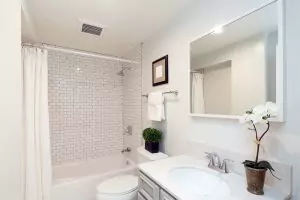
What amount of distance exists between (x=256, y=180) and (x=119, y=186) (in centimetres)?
142

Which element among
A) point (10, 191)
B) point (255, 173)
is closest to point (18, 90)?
point (10, 191)

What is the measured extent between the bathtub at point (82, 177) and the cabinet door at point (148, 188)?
3.58 feet

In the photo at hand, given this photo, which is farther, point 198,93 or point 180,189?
point 198,93

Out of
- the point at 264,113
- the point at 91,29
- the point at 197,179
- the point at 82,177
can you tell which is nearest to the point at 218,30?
the point at 264,113

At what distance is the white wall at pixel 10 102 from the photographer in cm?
109

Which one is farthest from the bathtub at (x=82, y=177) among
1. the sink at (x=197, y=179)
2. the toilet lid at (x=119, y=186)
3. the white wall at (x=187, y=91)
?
the sink at (x=197, y=179)

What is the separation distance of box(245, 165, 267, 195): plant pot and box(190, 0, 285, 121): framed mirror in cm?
32

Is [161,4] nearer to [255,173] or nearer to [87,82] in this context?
[255,173]

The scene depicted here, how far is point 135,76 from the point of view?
2758mm

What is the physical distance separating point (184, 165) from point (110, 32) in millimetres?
1807

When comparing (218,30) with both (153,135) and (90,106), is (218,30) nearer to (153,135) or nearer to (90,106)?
(153,135)

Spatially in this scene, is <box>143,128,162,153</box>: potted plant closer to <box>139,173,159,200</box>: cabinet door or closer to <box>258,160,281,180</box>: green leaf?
<box>139,173,159,200</box>: cabinet door

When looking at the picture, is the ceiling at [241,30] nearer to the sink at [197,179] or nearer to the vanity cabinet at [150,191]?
the sink at [197,179]

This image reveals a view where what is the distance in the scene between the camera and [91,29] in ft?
6.90
